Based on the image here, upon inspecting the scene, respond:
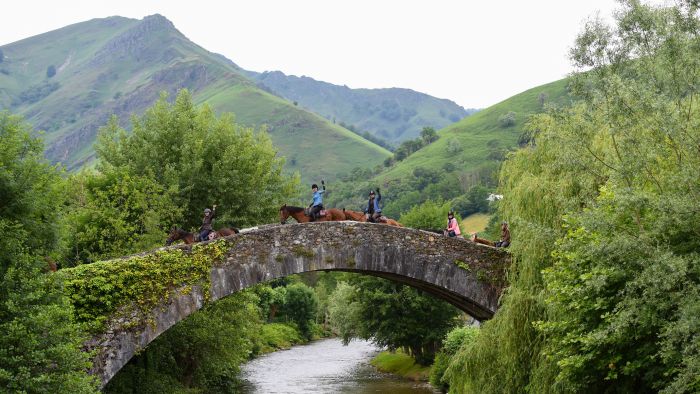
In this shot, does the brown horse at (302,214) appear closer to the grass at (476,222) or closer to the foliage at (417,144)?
the grass at (476,222)

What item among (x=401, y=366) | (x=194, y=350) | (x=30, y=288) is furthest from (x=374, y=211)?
(x=401, y=366)

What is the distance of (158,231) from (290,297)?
56195 millimetres

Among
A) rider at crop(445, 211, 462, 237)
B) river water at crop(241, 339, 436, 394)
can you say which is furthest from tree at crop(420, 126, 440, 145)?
rider at crop(445, 211, 462, 237)

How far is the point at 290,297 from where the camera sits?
8375cm

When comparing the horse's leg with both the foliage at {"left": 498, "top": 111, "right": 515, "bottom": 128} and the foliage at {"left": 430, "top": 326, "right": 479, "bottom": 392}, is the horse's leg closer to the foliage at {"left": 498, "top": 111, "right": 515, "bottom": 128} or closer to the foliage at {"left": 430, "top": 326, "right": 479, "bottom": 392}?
the foliage at {"left": 430, "top": 326, "right": 479, "bottom": 392}

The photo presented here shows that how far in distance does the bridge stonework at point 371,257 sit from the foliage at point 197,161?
9738mm

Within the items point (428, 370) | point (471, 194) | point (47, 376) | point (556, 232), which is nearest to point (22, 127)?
point (47, 376)

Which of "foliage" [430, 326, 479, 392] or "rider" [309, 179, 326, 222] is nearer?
"rider" [309, 179, 326, 222]

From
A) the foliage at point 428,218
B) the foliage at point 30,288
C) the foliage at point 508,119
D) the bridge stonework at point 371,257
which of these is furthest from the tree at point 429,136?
the foliage at point 30,288

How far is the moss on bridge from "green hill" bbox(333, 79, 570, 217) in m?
109

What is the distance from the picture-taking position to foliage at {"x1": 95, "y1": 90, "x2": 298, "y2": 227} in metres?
30.8

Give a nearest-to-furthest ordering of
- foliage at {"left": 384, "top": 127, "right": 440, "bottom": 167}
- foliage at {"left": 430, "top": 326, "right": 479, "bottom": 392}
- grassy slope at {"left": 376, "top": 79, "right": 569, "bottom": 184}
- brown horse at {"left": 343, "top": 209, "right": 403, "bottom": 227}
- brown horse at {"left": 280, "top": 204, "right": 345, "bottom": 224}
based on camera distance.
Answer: brown horse at {"left": 280, "top": 204, "right": 345, "bottom": 224} < brown horse at {"left": 343, "top": 209, "right": 403, "bottom": 227} < foliage at {"left": 430, "top": 326, "right": 479, "bottom": 392} < grassy slope at {"left": 376, "top": 79, "right": 569, "bottom": 184} < foliage at {"left": 384, "top": 127, "right": 440, "bottom": 167}

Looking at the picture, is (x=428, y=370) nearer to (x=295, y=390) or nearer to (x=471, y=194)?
(x=295, y=390)

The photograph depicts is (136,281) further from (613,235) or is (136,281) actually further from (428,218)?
(428,218)
